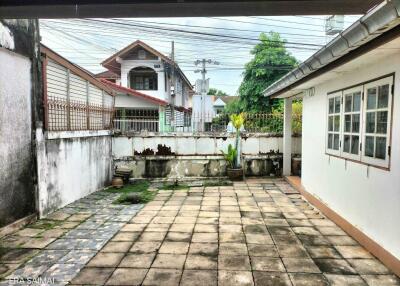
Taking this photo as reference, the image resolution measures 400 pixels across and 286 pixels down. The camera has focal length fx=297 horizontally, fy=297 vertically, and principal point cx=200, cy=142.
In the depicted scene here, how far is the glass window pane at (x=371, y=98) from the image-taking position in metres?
4.32

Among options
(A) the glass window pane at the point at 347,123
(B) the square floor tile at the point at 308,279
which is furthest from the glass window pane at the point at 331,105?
(B) the square floor tile at the point at 308,279

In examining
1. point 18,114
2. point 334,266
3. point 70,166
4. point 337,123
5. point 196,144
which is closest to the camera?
point 334,266

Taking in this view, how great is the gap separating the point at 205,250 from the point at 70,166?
4.34 metres

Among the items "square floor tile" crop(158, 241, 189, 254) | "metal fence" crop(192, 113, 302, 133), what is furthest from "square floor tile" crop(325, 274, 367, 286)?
"metal fence" crop(192, 113, 302, 133)

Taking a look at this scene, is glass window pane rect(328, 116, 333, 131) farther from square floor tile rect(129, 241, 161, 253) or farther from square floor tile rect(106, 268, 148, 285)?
square floor tile rect(106, 268, 148, 285)

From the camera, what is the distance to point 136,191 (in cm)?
841

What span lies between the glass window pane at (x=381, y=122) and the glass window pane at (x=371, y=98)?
208 mm

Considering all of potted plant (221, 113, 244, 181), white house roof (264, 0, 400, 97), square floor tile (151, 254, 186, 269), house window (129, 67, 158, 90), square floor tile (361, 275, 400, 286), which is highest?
house window (129, 67, 158, 90)

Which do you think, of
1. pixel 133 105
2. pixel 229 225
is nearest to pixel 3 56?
pixel 229 225

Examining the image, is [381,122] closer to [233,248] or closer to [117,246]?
[233,248]

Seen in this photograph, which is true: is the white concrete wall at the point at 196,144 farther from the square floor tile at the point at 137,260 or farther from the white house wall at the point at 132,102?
the white house wall at the point at 132,102

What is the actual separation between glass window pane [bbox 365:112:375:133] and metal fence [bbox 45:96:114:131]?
5840 mm

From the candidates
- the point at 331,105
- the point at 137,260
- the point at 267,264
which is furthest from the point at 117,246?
the point at 331,105

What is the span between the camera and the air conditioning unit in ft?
24.0
